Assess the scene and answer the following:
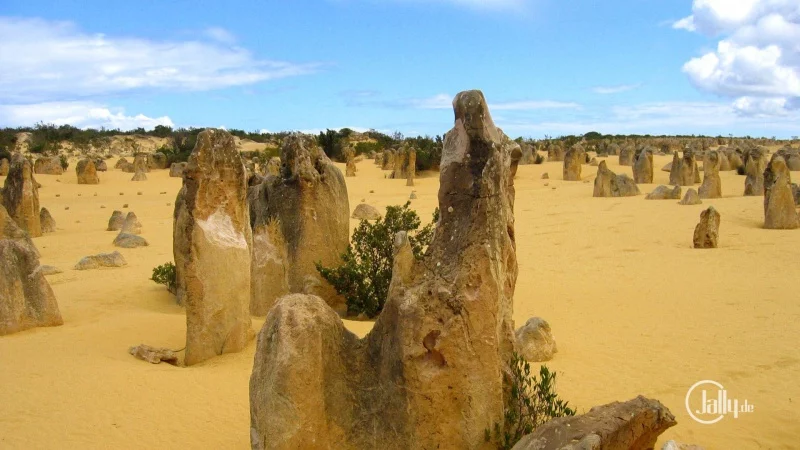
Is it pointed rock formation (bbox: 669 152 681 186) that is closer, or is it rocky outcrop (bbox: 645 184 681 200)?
rocky outcrop (bbox: 645 184 681 200)

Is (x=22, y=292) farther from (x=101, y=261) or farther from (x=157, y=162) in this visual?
(x=157, y=162)

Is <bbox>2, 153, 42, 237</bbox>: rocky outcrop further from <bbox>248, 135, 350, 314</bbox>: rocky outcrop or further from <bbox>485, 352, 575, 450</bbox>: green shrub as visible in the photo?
<bbox>485, 352, 575, 450</bbox>: green shrub

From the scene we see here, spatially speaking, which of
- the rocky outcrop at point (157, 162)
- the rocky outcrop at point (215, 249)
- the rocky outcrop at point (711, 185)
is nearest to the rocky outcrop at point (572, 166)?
the rocky outcrop at point (711, 185)

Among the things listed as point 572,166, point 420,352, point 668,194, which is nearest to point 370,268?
point 420,352

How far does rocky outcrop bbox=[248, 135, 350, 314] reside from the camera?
10.0 meters

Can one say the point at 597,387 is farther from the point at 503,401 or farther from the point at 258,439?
the point at 258,439

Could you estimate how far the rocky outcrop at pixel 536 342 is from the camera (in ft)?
25.7

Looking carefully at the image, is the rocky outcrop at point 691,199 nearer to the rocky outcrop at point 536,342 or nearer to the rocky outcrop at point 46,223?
the rocky outcrop at point 536,342

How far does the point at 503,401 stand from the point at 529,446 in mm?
688

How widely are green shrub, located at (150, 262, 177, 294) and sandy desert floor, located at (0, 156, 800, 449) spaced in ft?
0.71

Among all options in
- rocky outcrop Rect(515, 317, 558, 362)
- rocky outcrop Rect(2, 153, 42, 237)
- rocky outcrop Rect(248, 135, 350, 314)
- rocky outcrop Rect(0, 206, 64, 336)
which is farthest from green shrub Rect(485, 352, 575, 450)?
rocky outcrop Rect(2, 153, 42, 237)

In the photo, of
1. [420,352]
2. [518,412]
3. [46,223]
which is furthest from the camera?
[46,223]

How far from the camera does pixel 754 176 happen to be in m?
23.8

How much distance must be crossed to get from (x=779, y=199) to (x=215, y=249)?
1374cm
